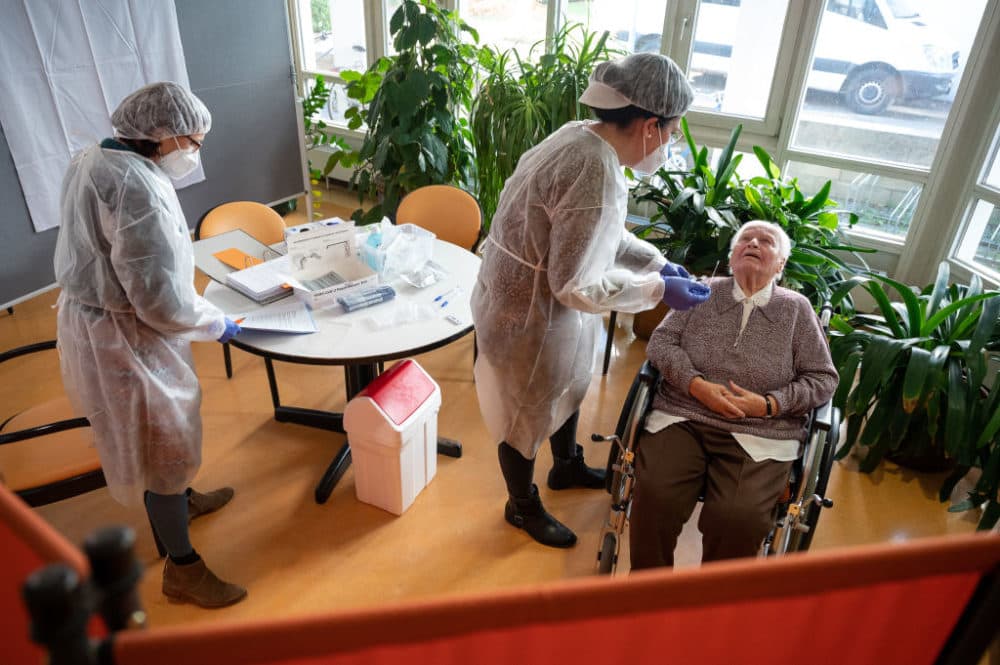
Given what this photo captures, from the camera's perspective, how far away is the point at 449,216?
9.72 feet

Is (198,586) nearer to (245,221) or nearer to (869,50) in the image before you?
(245,221)

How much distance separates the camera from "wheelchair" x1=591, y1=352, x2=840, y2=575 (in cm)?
162

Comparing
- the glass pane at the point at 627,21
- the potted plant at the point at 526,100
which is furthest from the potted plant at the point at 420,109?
the glass pane at the point at 627,21

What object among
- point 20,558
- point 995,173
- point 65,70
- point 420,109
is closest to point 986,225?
point 995,173

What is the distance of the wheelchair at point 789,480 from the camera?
162 cm

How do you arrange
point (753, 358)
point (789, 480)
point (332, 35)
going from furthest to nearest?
point (332, 35) → point (753, 358) → point (789, 480)

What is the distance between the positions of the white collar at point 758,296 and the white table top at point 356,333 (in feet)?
2.68

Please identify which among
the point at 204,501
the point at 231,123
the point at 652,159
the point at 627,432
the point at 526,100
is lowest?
the point at 204,501

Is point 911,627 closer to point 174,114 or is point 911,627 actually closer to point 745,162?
point 174,114

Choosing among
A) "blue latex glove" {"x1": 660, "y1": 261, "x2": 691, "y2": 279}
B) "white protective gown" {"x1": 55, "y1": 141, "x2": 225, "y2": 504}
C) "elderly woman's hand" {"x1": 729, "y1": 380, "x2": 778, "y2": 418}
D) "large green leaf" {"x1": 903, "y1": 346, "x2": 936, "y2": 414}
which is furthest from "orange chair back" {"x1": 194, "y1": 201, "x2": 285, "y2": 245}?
"large green leaf" {"x1": 903, "y1": 346, "x2": 936, "y2": 414}

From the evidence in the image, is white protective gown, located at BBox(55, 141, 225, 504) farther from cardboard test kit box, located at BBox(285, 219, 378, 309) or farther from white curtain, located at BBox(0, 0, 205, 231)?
white curtain, located at BBox(0, 0, 205, 231)

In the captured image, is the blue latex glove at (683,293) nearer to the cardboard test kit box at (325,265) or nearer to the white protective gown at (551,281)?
the white protective gown at (551,281)

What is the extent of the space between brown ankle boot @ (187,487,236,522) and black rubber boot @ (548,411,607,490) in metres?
1.19

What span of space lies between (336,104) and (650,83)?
4.34 m
